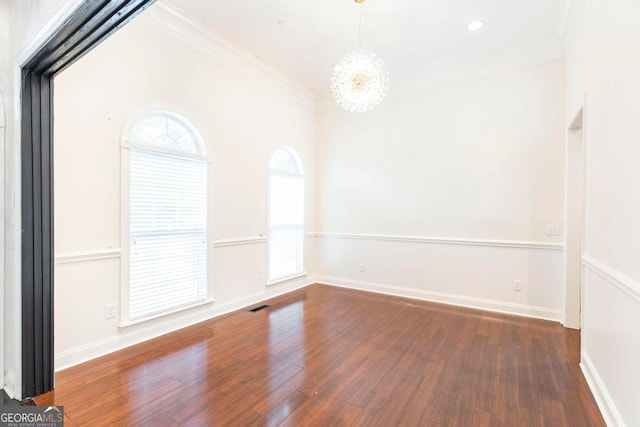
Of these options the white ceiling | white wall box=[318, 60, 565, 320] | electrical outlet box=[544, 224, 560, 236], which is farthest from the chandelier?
electrical outlet box=[544, 224, 560, 236]

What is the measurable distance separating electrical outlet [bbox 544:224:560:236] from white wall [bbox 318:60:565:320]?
62 mm

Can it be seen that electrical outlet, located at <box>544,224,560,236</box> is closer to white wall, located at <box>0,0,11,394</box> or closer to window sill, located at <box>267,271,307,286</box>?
window sill, located at <box>267,271,307,286</box>

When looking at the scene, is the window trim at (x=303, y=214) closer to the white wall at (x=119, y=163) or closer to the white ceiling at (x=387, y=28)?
the white wall at (x=119, y=163)

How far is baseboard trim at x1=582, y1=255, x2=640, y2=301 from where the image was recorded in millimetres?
1474

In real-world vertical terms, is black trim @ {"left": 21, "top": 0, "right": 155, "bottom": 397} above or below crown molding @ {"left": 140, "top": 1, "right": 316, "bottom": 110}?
below

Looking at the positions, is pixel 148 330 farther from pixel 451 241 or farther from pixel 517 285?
pixel 517 285

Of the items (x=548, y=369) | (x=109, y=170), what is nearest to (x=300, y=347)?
(x=548, y=369)

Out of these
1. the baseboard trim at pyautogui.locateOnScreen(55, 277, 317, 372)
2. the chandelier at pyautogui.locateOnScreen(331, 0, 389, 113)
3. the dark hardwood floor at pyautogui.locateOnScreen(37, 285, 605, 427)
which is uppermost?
the chandelier at pyautogui.locateOnScreen(331, 0, 389, 113)

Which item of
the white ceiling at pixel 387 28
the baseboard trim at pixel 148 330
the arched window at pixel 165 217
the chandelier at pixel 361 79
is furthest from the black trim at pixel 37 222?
the chandelier at pixel 361 79

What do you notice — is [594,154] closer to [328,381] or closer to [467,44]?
[467,44]

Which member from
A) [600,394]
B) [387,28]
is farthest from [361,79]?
[600,394]

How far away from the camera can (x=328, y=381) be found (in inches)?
89.0

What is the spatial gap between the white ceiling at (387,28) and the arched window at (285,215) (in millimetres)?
1466

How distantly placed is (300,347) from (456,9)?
3683 mm
